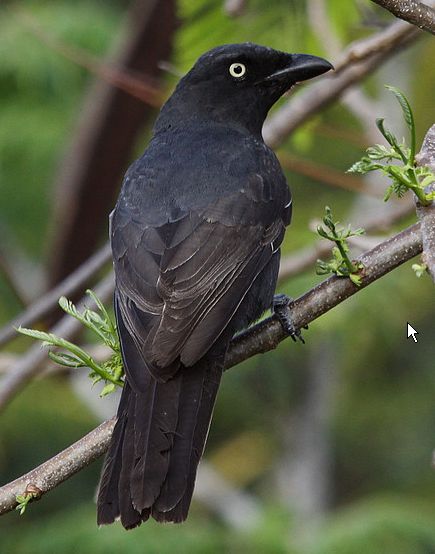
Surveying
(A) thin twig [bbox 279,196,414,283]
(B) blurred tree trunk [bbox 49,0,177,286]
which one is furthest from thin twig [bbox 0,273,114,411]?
(B) blurred tree trunk [bbox 49,0,177,286]

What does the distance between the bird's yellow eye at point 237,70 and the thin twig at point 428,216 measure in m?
1.73

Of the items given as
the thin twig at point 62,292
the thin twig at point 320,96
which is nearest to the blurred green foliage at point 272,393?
the thin twig at point 320,96

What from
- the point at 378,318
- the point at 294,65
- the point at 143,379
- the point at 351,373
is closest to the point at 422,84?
the point at 378,318

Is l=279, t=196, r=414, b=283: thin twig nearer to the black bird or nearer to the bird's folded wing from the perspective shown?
the black bird

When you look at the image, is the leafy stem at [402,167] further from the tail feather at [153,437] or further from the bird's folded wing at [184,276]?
the tail feather at [153,437]

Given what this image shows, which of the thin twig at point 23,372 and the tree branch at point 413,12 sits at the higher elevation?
the thin twig at point 23,372

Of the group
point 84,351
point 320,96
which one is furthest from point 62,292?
point 84,351

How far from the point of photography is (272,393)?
9727 millimetres

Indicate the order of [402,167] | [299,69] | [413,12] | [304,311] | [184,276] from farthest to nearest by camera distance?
1. [299,69]
2. [184,276]
3. [304,311]
4. [402,167]
5. [413,12]

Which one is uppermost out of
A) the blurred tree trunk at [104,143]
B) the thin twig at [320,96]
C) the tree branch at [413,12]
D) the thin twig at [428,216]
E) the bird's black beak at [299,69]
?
the blurred tree trunk at [104,143]

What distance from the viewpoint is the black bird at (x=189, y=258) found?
3.74 meters

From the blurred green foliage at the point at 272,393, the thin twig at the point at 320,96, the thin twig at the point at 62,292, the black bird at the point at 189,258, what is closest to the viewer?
the black bird at the point at 189,258

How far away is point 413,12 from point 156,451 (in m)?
1.52

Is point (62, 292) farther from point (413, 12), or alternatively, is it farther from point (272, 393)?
point (272, 393)
